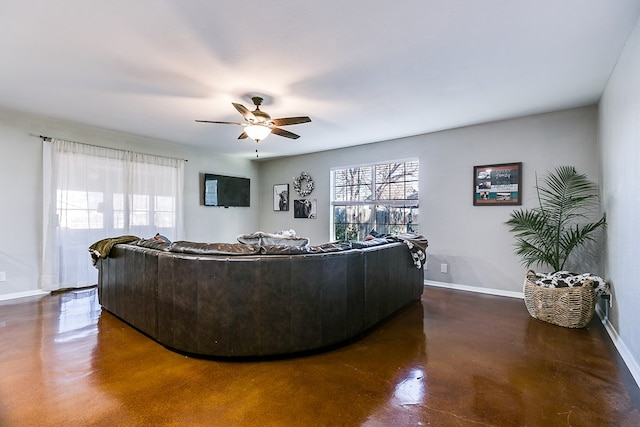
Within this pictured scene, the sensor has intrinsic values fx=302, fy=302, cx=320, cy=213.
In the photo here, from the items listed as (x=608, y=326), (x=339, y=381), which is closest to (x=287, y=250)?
(x=339, y=381)

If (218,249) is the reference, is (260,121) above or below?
above

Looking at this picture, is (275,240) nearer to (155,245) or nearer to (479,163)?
(155,245)

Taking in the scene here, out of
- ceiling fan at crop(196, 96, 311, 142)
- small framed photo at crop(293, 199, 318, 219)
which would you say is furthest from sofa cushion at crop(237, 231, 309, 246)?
small framed photo at crop(293, 199, 318, 219)

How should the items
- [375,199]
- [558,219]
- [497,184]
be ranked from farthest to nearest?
[375,199] < [497,184] < [558,219]

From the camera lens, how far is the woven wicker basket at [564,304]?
2844 millimetres

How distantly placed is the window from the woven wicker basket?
78.8 inches

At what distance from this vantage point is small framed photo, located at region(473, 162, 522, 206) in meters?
3.98

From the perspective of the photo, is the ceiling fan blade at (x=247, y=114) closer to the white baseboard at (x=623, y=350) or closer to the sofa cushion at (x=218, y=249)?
the sofa cushion at (x=218, y=249)

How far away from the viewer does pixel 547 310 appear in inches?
120

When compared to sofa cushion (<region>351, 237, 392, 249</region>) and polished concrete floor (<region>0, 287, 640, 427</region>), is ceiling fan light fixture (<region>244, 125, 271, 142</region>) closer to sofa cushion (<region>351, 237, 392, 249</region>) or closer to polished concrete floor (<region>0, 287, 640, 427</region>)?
sofa cushion (<region>351, 237, 392, 249</region>)


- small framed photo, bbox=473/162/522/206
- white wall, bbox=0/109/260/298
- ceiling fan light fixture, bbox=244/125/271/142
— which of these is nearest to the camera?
ceiling fan light fixture, bbox=244/125/271/142

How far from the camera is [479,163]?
4273 mm

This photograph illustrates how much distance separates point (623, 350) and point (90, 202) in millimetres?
6216

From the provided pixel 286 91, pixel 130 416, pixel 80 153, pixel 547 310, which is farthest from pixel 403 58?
pixel 80 153
